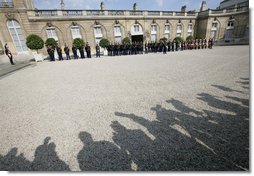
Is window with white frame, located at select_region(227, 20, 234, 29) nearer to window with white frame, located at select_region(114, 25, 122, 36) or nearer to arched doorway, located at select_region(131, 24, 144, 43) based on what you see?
arched doorway, located at select_region(131, 24, 144, 43)

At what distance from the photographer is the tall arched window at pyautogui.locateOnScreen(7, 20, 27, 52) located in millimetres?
18594

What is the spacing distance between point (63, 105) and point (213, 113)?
13.9ft

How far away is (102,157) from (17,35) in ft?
80.3

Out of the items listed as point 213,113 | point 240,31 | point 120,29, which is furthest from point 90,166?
point 240,31

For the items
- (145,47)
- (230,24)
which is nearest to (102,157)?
(145,47)

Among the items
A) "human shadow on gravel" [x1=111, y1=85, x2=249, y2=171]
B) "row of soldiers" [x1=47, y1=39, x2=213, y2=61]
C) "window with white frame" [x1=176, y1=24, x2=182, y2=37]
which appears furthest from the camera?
"window with white frame" [x1=176, y1=24, x2=182, y2=37]

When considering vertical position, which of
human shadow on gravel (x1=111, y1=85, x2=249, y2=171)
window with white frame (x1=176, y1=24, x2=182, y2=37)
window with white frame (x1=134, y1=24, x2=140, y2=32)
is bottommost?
human shadow on gravel (x1=111, y1=85, x2=249, y2=171)

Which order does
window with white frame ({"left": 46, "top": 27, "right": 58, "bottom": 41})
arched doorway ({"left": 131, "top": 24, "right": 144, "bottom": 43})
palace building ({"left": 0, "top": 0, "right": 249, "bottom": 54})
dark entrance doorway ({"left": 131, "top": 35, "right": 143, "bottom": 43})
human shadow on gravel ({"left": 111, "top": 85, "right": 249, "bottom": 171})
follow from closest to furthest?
Answer: human shadow on gravel ({"left": 111, "top": 85, "right": 249, "bottom": 171}) < palace building ({"left": 0, "top": 0, "right": 249, "bottom": 54}) < window with white frame ({"left": 46, "top": 27, "right": 58, "bottom": 41}) < arched doorway ({"left": 131, "top": 24, "right": 144, "bottom": 43}) < dark entrance doorway ({"left": 131, "top": 35, "right": 143, "bottom": 43})

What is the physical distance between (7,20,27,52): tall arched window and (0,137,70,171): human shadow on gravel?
2301cm

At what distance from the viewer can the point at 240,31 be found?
88.3 ft

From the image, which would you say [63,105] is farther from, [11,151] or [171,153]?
[171,153]

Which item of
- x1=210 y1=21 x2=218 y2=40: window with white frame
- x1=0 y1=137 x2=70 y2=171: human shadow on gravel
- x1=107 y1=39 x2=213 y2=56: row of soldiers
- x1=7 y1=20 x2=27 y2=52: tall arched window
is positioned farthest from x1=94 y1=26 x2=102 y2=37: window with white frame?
x1=210 y1=21 x2=218 y2=40: window with white frame

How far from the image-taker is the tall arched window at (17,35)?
61.0 ft

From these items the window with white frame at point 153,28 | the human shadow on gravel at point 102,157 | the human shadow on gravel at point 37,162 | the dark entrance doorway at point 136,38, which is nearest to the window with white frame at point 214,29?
the window with white frame at point 153,28
